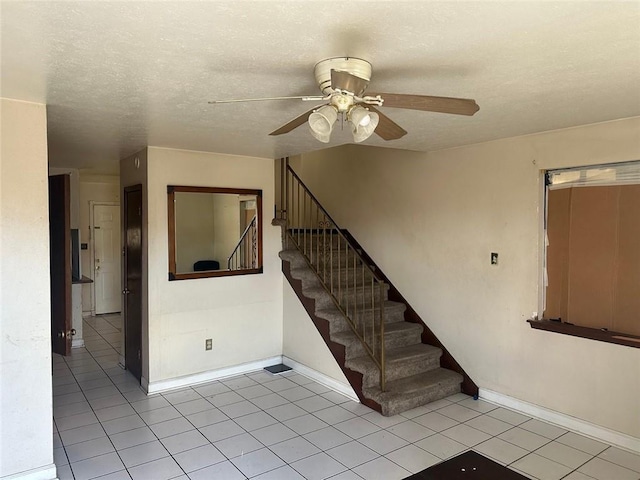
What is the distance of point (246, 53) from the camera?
1.83 meters

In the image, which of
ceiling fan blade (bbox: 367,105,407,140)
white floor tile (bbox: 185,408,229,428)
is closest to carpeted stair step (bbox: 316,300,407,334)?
white floor tile (bbox: 185,408,229,428)

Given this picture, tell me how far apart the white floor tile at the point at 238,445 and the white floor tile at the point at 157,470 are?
0.34m

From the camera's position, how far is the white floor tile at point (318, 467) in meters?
2.77

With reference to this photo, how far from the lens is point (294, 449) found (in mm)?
3104

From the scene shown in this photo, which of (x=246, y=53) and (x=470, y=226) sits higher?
(x=246, y=53)

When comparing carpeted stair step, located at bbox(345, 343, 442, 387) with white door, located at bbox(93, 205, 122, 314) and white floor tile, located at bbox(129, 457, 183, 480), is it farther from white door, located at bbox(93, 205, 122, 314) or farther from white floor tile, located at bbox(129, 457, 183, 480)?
white door, located at bbox(93, 205, 122, 314)

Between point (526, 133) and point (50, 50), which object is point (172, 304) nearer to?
point (50, 50)

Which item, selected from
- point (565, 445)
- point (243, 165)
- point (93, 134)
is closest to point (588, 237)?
point (565, 445)

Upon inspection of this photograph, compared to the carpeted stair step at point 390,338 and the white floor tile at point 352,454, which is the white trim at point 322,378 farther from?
the white floor tile at point 352,454

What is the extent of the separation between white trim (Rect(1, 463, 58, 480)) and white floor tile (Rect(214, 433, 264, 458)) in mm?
1018

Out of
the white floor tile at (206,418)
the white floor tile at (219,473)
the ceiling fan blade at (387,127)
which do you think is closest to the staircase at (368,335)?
the white floor tile at (206,418)

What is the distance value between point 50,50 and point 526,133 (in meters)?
3.24

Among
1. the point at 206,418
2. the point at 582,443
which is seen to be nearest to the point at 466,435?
the point at 582,443

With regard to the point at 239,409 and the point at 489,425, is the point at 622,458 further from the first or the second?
the point at 239,409
